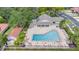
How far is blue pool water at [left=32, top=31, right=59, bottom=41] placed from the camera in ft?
5.27

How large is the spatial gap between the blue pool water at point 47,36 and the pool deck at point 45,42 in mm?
25

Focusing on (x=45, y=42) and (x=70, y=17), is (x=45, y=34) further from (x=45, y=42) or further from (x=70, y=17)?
(x=70, y=17)

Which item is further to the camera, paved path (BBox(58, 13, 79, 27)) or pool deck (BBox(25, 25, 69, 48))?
paved path (BBox(58, 13, 79, 27))

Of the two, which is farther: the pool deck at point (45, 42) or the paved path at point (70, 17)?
the paved path at point (70, 17)

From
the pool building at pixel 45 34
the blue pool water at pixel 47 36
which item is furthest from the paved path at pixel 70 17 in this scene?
the blue pool water at pixel 47 36

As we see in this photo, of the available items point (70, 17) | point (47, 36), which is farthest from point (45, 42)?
point (70, 17)

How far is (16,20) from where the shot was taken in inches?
67.1

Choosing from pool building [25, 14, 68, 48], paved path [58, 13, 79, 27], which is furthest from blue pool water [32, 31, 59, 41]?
paved path [58, 13, 79, 27]

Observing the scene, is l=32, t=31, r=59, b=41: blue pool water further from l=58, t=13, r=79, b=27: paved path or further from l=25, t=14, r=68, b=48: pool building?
l=58, t=13, r=79, b=27: paved path

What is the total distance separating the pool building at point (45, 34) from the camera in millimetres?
1579

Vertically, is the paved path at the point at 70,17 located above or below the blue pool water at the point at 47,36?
Result: above

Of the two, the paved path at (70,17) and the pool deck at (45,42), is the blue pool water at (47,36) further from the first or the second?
the paved path at (70,17)

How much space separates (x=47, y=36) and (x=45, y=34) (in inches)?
1.0
